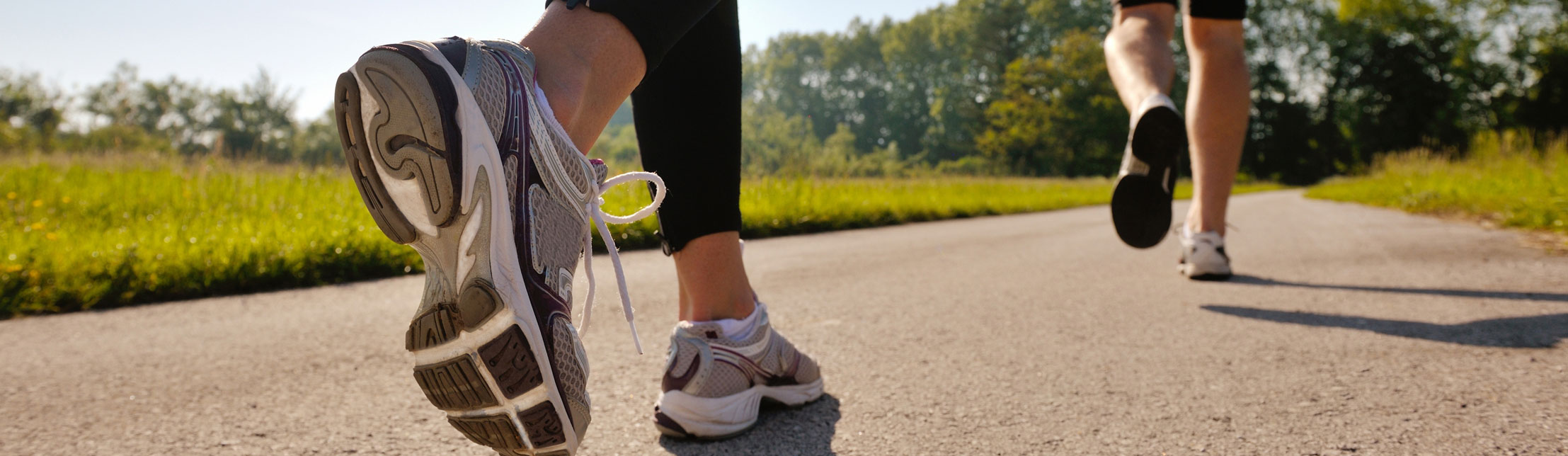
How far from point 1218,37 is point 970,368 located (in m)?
1.64

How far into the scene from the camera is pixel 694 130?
3.89 ft

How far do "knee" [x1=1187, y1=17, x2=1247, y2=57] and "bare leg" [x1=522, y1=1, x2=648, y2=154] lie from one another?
2162mm

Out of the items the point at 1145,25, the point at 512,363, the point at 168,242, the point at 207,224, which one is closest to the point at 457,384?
the point at 512,363

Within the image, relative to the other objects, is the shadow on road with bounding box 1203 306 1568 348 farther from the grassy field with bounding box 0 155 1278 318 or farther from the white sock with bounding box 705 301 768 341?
the grassy field with bounding box 0 155 1278 318

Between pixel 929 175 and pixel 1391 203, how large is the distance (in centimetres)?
574

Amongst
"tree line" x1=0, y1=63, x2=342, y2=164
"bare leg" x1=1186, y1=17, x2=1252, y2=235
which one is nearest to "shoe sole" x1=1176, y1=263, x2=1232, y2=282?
"bare leg" x1=1186, y1=17, x2=1252, y2=235

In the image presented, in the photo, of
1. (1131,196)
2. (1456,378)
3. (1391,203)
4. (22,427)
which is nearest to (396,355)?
(22,427)

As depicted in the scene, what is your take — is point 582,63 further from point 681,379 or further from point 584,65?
point 681,379

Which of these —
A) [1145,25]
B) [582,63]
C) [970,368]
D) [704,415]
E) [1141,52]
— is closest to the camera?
[582,63]

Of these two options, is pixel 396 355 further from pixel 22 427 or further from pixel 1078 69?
pixel 1078 69

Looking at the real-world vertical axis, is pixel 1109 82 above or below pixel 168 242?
above

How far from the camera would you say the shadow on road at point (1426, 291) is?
6.64 ft

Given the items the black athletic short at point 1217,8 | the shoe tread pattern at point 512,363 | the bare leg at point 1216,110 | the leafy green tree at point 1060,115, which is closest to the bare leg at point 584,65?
the shoe tread pattern at point 512,363

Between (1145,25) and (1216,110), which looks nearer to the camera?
(1145,25)
